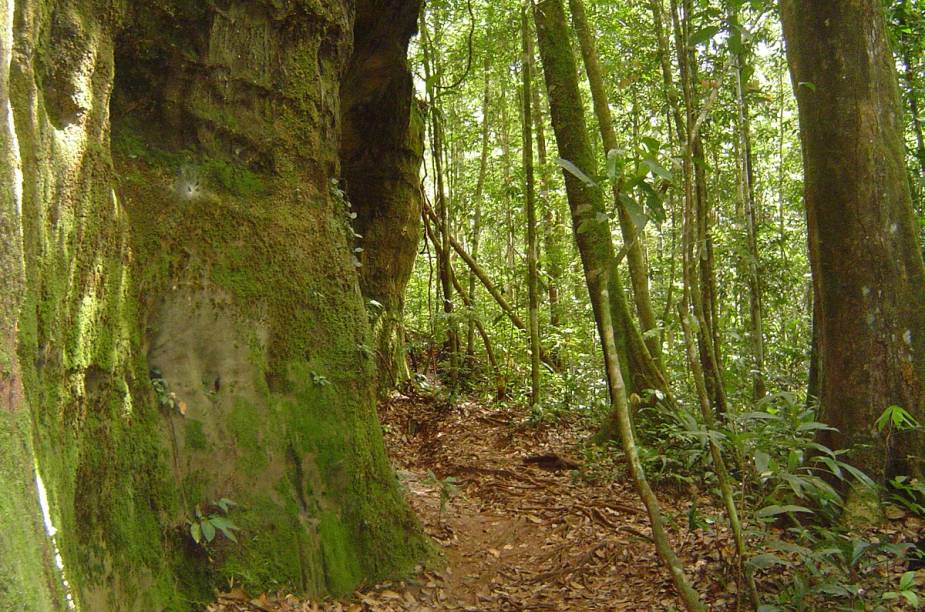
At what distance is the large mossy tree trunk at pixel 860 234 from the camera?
4883mm

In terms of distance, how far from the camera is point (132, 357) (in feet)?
13.3

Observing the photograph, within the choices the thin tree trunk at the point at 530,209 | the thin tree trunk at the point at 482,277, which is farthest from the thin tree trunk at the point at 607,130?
the thin tree trunk at the point at 482,277

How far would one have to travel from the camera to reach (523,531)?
6.84m

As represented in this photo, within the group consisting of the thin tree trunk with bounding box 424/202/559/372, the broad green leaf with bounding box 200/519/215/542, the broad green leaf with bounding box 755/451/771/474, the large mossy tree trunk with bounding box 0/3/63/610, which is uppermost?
the thin tree trunk with bounding box 424/202/559/372

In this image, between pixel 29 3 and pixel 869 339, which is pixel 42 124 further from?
pixel 869 339

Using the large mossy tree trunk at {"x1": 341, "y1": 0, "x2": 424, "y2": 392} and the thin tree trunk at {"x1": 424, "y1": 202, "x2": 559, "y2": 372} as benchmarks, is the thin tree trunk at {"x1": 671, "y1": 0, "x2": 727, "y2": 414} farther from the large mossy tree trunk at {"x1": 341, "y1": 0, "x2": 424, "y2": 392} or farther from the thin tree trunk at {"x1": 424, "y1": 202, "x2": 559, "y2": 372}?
the thin tree trunk at {"x1": 424, "y1": 202, "x2": 559, "y2": 372}

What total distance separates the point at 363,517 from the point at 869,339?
12.0ft

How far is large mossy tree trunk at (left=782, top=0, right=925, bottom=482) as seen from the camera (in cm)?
488

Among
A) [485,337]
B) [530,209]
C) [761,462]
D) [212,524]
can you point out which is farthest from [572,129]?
[212,524]

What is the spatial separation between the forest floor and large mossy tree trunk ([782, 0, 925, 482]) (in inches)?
52.3

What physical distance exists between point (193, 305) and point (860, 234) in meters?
4.48

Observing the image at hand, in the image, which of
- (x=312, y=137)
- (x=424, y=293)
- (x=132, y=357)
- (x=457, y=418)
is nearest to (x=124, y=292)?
(x=132, y=357)

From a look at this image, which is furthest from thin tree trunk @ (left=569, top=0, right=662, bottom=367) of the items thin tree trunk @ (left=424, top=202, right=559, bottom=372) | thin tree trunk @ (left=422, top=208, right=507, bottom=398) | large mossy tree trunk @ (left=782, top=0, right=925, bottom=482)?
large mossy tree trunk @ (left=782, top=0, right=925, bottom=482)

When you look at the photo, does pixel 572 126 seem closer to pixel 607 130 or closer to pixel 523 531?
pixel 607 130
